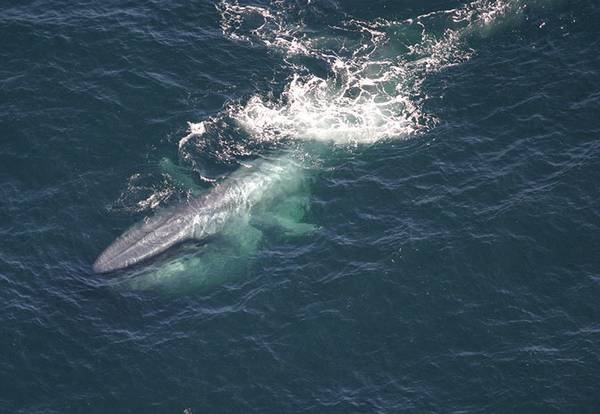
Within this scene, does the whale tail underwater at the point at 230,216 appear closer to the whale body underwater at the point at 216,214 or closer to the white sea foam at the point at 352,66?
the whale body underwater at the point at 216,214

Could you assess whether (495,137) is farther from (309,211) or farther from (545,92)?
(309,211)

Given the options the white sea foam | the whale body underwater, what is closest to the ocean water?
the white sea foam

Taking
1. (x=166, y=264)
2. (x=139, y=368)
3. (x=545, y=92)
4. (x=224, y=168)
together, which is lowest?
(x=139, y=368)

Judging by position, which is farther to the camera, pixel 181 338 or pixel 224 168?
Answer: pixel 224 168

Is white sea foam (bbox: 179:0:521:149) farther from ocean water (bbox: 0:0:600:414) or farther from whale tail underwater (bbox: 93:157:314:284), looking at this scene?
whale tail underwater (bbox: 93:157:314:284)

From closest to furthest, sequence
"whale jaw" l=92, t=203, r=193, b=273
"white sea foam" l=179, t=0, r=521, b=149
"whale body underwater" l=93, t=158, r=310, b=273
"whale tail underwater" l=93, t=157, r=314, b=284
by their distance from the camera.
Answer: "whale jaw" l=92, t=203, r=193, b=273 < "whale body underwater" l=93, t=158, r=310, b=273 < "whale tail underwater" l=93, t=157, r=314, b=284 < "white sea foam" l=179, t=0, r=521, b=149

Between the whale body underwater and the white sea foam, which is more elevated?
the white sea foam

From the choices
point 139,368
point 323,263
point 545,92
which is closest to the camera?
point 139,368

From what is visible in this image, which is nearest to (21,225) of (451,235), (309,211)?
(309,211)
